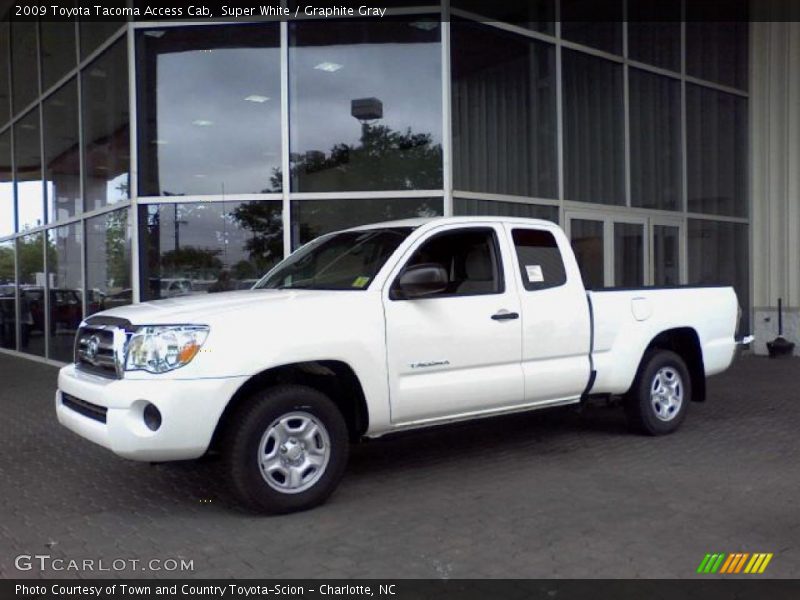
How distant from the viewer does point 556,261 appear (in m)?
6.50

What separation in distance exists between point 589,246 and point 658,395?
5579 millimetres

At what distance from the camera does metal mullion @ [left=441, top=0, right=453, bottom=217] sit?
34.8ft

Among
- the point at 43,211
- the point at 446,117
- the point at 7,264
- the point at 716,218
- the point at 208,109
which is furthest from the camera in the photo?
the point at 7,264

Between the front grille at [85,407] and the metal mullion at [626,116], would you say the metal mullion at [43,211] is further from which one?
the metal mullion at [626,116]

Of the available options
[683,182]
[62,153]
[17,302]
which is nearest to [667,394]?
[683,182]

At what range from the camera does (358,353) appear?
5.19m

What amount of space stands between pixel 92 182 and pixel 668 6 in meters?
10.2

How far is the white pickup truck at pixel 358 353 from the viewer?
4719mm

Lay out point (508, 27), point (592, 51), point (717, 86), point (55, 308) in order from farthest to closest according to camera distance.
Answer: point (717, 86), point (55, 308), point (592, 51), point (508, 27)

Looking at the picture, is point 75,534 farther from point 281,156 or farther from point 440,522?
point 281,156

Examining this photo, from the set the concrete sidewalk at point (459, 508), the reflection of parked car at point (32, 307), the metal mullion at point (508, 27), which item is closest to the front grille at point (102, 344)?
the concrete sidewalk at point (459, 508)

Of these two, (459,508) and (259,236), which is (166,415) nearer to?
(459,508)

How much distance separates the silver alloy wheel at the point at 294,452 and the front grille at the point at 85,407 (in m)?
1.01

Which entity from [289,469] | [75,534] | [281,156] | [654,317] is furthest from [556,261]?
[281,156]
